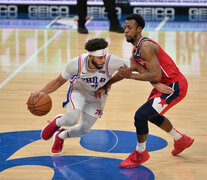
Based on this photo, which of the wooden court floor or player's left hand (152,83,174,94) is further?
the wooden court floor

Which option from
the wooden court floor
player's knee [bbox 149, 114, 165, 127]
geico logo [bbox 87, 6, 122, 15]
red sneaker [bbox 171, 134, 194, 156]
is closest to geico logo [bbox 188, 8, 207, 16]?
geico logo [bbox 87, 6, 122, 15]

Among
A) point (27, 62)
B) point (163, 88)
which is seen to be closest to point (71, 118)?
point (163, 88)

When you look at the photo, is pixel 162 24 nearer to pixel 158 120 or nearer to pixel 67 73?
pixel 158 120

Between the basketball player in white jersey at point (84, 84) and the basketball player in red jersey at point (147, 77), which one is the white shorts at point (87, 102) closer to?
the basketball player in white jersey at point (84, 84)

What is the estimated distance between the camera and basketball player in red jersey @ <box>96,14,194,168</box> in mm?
4742

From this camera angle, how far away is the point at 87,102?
204 inches

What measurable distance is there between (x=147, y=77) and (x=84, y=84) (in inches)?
27.5

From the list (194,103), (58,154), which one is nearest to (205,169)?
(58,154)

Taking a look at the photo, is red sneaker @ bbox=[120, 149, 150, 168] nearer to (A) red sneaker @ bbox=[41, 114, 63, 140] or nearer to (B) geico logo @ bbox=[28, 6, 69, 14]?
(A) red sneaker @ bbox=[41, 114, 63, 140]

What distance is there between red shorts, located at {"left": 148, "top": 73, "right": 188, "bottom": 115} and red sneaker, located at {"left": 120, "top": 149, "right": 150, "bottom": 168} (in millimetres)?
477

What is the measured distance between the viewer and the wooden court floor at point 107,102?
4.99 metres

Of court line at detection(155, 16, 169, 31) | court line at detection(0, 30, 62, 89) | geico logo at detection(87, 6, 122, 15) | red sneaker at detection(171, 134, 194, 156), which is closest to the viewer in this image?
red sneaker at detection(171, 134, 194, 156)

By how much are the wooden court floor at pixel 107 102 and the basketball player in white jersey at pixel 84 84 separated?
304 millimetres

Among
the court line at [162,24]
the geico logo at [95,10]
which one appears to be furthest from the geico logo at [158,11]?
the geico logo at [95,10]
